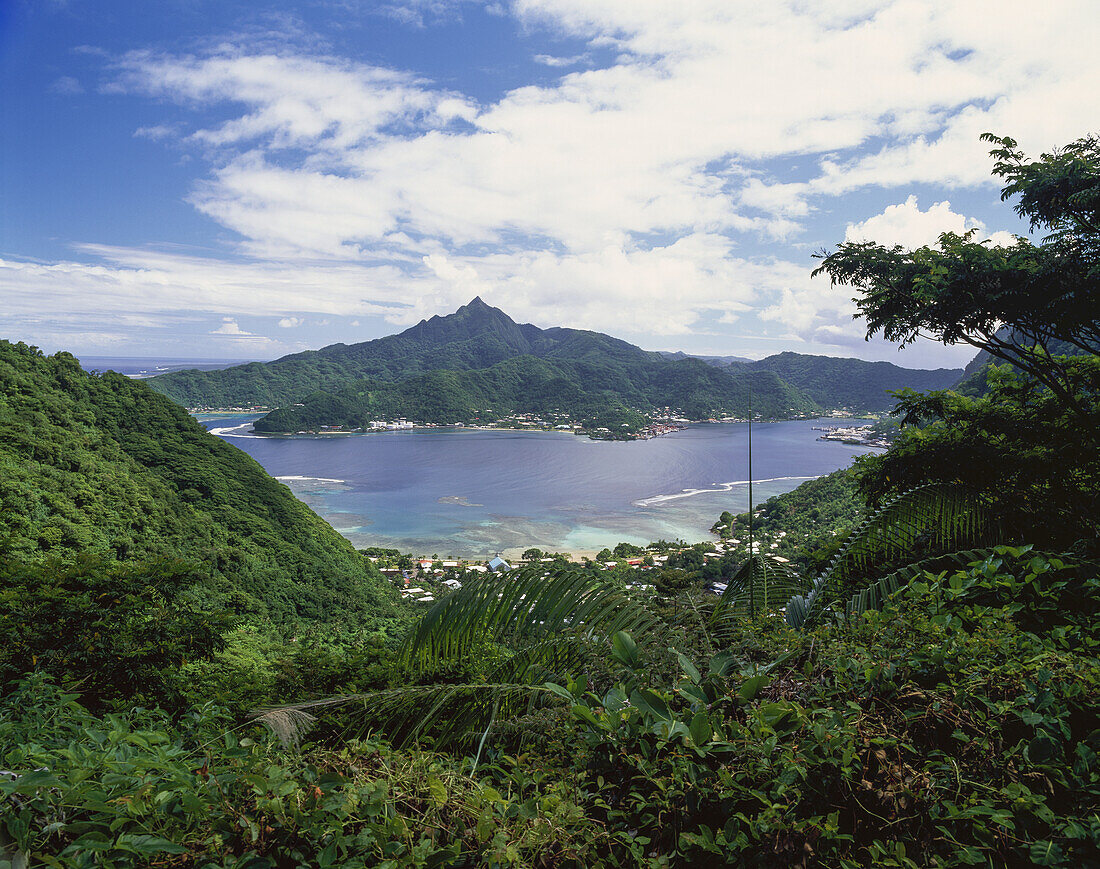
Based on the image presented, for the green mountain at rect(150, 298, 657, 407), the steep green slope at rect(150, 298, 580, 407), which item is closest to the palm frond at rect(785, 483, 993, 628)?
the steep green slope at rect(150, 298, 580, 407)

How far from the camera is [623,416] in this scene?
3179 inches

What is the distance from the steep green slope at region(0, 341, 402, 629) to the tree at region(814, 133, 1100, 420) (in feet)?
37.1

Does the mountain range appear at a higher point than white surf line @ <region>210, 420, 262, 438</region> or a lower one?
higher

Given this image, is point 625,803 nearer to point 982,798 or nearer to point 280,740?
point 982,798

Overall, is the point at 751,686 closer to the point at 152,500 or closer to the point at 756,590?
the point at 756,590

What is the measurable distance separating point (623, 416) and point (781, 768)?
3164 inches

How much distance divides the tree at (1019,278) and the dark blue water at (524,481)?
25142 mm

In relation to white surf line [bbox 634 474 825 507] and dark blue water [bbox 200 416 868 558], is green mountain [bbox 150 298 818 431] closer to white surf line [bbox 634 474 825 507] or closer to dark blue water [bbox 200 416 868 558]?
dark blue water [bbox 200 416 868 558]

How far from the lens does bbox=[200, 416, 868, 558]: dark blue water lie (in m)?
33.8

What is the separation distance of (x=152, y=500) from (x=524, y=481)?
3307cm

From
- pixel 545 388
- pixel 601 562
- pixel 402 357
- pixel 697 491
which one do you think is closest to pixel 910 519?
pixel 601 562

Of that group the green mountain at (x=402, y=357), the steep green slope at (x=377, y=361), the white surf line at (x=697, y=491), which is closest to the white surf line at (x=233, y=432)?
the green mountain at (x=402, y=357)

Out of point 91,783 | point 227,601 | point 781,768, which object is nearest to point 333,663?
point 91,783

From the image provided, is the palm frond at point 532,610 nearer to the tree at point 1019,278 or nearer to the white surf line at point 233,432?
the tree at point 1019,278
